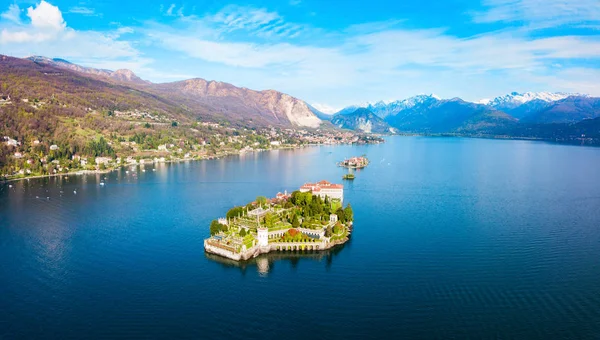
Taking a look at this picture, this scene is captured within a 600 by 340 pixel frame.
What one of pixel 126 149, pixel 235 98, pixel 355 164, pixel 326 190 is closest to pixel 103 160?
pixel 126 149

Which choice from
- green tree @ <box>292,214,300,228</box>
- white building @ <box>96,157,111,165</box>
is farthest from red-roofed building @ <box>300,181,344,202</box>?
white building @ <box>96,157,111,165</box>

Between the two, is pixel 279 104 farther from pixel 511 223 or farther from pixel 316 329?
pixel 316 329

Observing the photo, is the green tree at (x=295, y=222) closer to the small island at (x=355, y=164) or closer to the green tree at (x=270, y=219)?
the green tree at (x=270, y=219)

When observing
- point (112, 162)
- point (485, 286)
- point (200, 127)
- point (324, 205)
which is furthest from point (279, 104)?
point (485, 286)

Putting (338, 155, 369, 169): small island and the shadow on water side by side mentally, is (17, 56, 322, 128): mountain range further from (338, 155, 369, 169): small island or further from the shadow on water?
the shadow on water

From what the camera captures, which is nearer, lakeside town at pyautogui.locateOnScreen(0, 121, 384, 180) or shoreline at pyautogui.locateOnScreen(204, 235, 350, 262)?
shoreline at pyautogui.locateOnScreen(204, 235, 350, 262)

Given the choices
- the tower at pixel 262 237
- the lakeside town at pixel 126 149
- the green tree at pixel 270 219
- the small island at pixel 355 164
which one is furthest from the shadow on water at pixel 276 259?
the small island at pixel 355 164

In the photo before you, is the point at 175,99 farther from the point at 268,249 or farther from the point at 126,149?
the point at 268,249

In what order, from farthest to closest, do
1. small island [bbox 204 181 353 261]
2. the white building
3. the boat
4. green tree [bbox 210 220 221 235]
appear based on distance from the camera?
1. the white building
2. the boat
3. green tree [bbox 210 220 221 235]
4. small island [bbox 204 181 353 261]
